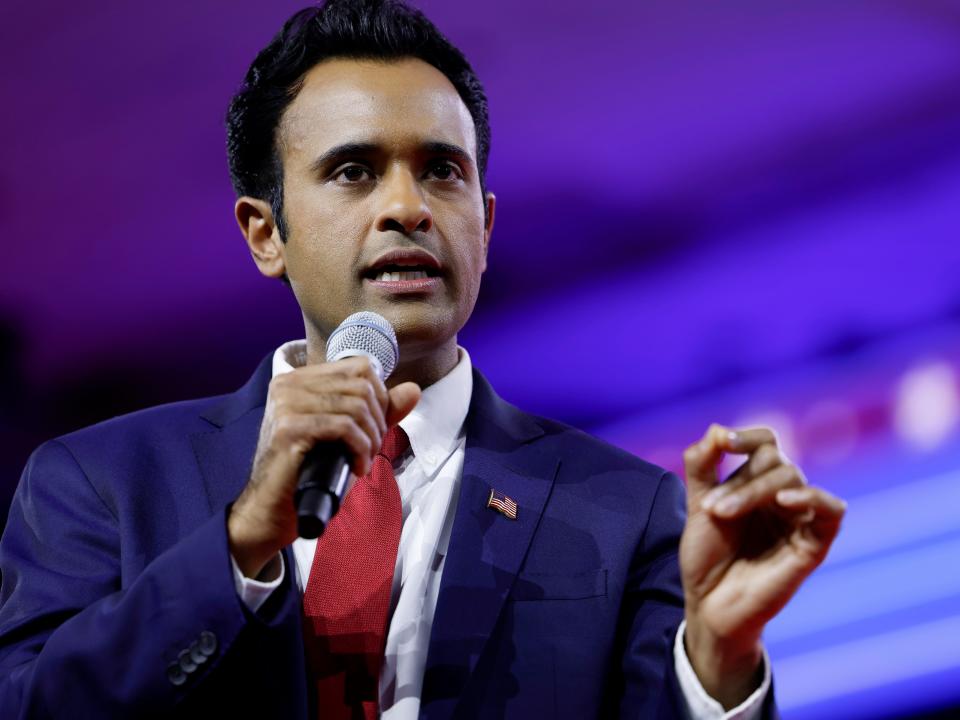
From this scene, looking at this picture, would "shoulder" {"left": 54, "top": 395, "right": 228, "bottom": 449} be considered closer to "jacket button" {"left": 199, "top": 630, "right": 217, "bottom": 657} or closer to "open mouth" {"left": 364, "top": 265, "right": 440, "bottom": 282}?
"open mouth" {"left": 364, "top": 265, "right": 440, "bottom": 282}

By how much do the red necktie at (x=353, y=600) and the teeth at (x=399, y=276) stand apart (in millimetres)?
316

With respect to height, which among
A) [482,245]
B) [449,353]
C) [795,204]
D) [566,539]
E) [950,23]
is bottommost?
[566,539]

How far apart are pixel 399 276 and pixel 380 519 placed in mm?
376

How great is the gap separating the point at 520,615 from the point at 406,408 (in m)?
0.47

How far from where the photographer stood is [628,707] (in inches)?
68.1

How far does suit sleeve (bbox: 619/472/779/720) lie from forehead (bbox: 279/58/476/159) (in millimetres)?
691

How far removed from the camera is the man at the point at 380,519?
1403mm

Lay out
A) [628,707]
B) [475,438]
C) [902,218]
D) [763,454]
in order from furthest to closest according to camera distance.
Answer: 1. [902,218]
2. [475,438]
3. [628,707]
4. [763,454]


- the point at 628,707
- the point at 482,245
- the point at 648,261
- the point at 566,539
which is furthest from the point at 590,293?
the point at 628,707

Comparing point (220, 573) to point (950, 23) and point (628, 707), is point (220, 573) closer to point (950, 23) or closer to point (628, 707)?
point (628, 707)

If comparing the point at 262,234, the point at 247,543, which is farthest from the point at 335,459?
the point at 262,234

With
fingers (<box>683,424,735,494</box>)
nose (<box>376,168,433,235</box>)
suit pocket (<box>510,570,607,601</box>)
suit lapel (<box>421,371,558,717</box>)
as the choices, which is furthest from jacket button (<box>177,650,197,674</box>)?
nose (<box>376,168,433,235</box>)

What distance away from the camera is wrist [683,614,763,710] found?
142 centimetres

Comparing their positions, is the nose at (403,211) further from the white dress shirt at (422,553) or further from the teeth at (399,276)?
the white dress shirt at (422,553)
